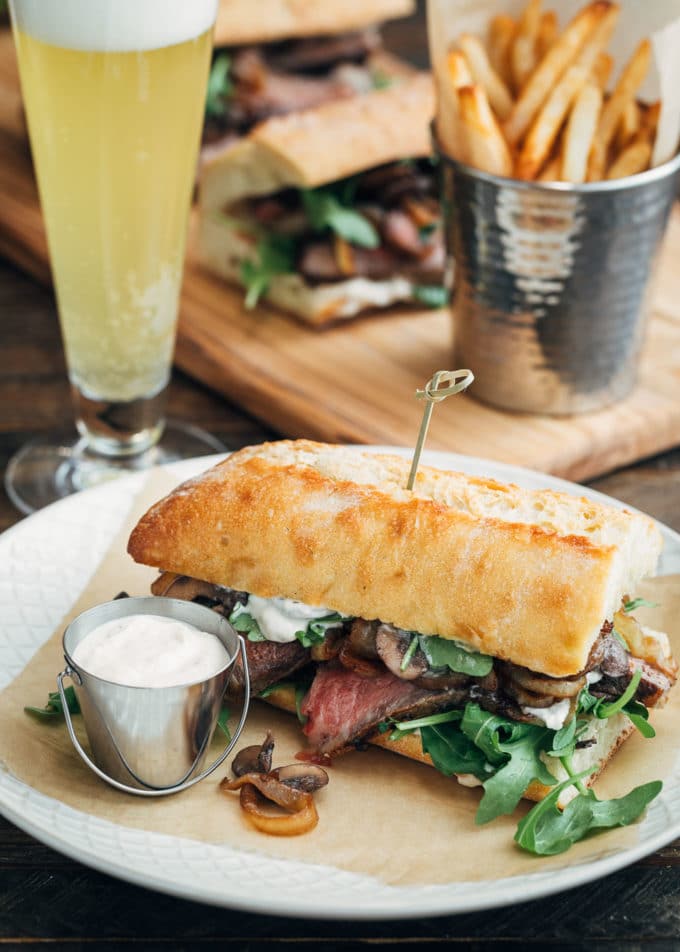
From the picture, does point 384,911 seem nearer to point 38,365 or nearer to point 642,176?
point 642,176

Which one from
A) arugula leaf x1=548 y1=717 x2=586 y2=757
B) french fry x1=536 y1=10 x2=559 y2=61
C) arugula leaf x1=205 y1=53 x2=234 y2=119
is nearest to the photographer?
arugula leaf x1=548 y1=717 x2=586 y2=757

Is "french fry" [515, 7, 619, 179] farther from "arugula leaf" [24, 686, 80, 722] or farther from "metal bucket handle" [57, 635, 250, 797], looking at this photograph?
"arugula leaf" [24, 686, 80, 722]

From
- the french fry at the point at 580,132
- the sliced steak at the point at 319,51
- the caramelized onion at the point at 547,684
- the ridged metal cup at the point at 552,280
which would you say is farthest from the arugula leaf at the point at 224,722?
the sliced steak at the point at 319,51

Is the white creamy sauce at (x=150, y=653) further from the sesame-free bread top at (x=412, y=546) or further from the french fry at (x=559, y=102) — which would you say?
the french fry at (x=559, y=102)

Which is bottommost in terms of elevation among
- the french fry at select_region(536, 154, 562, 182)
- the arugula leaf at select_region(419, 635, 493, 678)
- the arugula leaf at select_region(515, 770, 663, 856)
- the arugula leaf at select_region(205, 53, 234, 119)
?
the arugula leaf at select_region(205, 53, 234, 119)

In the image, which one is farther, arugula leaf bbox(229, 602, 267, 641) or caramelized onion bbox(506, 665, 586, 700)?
arugula leaf bbox(229, 602, 267, 641)

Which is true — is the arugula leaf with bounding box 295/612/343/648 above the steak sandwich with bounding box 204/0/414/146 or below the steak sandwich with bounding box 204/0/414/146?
above

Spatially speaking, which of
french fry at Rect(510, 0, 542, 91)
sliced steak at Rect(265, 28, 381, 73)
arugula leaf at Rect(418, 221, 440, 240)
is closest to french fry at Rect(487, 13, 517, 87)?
french fry at Rect(510, 0, 542, 91)
